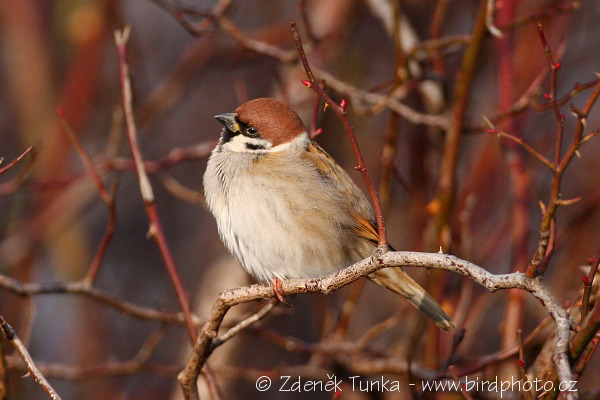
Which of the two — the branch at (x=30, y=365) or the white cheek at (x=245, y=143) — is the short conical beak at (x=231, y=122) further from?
the branch at (x=30, y=365)

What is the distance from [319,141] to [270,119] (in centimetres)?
192

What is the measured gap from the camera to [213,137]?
662 cm

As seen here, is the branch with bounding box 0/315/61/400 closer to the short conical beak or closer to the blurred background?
the blurred background

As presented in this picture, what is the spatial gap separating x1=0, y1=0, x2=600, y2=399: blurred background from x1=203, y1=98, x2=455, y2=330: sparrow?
45cm

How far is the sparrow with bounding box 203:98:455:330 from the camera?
3.26 meters

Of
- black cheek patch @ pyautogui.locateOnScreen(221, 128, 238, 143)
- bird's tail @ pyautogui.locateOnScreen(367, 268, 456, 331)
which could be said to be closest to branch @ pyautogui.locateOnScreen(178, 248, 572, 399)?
bird's tail @ pyautogui.locateOnScreen(367, 268, 456, 331)

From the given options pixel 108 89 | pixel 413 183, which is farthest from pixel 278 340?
pixel 108 89

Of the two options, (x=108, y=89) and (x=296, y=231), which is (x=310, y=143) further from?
(x=108, y=89)

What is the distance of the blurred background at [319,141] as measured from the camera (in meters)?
4.00

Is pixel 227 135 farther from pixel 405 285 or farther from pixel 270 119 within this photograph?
pixel 405 285

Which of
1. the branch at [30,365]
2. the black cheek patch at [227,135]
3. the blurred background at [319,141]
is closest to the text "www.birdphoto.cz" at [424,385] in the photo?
the blurred background at [319,141]

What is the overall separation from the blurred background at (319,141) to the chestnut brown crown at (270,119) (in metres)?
0.56

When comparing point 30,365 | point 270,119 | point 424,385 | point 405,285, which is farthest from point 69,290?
point 424,385

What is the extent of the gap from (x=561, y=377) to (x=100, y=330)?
4555 mm
